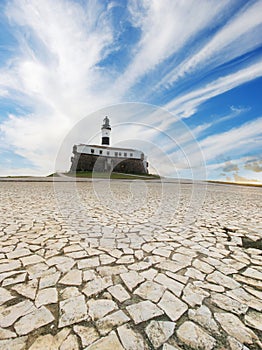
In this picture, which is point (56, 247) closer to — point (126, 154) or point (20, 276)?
point (20, 276)

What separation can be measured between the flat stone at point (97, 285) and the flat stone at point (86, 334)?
1.30 feet

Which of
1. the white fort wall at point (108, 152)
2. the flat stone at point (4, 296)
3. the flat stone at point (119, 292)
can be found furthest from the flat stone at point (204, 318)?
the white fort wall at point (108, 152)

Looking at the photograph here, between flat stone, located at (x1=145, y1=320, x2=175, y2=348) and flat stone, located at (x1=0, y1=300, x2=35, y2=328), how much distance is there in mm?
1080

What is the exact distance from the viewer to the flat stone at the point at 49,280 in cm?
201

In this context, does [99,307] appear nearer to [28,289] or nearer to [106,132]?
[28,289]

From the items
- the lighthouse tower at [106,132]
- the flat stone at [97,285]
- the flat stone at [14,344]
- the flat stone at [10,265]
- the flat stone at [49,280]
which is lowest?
the flat stone at [14,344]

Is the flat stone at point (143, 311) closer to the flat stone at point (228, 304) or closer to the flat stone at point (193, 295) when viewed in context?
the flat stone at point (193, 295)

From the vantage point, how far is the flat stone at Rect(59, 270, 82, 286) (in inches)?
80.9

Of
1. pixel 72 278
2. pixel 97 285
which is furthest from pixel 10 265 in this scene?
pixel 97 285

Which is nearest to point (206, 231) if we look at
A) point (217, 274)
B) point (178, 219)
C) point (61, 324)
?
point (178, 219)

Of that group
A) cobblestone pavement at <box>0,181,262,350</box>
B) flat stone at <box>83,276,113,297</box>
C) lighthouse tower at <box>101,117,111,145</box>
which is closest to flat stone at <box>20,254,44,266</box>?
cobblestone pavement at <box>0,181,262,350</box>

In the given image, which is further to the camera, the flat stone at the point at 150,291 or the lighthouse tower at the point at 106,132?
the lighthouse tower at the point at 106,132

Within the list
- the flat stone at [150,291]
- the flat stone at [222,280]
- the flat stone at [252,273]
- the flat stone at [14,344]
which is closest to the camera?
the flat stone at [14,344]

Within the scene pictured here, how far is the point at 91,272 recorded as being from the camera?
2285mm
